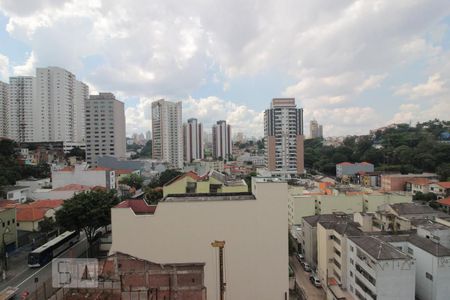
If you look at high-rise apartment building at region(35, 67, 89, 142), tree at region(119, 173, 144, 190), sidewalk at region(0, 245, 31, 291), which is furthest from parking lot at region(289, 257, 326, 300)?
high-rise apartment building at region(35, 67, 89, 142)

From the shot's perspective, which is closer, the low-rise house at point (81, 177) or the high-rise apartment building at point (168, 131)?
the low-rise house at point (81, 177)

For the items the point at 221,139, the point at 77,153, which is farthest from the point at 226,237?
the point at 221,139

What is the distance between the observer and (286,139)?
45.9 m

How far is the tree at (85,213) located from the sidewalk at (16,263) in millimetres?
2191

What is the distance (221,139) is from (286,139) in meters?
33.4

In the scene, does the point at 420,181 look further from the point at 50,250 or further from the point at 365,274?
the point at 50,250

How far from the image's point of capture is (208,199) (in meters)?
10.7

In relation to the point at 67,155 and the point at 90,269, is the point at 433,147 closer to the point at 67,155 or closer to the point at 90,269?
the point at 90,269

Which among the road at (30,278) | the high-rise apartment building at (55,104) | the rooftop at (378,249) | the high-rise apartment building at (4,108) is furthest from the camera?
the high-rise apartment building at (55,104)

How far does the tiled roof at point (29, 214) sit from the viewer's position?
16875 millimetres

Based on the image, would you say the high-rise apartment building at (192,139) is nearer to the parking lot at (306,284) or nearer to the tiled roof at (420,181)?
the tiled roof at (420,181)

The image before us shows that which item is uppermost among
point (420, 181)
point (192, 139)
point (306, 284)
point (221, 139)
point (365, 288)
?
point (221, 139)

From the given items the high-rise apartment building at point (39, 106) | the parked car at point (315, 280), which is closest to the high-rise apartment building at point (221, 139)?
the high-rise apartment building at point (39, 106)

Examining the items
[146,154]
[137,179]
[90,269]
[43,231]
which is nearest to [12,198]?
[43,231]
